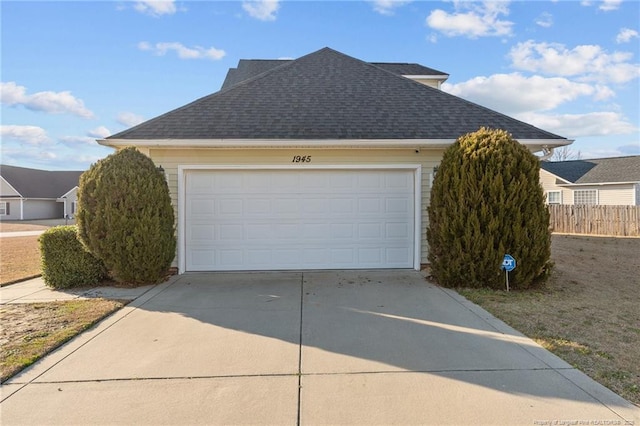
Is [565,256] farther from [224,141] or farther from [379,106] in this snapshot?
[224,141]

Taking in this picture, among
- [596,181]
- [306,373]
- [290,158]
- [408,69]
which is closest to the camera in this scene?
[306,373]

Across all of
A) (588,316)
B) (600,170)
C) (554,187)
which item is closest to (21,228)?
(588,316)

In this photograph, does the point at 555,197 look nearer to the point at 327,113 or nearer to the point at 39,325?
the point at 327,113

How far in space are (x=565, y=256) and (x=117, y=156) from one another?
11222 mm

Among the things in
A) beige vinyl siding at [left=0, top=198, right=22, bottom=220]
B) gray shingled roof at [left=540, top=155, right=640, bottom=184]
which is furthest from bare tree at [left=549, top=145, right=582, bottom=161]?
beige vinyl siding at [left=0, top=198, right=22, bottom=220]

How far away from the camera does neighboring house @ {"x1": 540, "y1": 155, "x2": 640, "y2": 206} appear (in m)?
21.3

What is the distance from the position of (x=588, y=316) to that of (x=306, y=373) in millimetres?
4072

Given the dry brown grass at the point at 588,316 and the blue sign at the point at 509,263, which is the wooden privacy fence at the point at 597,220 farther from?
the blue sign at the point at 509,263

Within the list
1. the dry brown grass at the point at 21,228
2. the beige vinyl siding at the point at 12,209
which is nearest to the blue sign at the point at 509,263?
the dry brown grass at the point at 21,228

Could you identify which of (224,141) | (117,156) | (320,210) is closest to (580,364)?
(320,210)

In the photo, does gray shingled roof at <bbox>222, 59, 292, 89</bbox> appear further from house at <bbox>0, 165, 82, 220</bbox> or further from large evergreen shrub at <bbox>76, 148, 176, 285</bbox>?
house at <bbox>0, 165, 82, 220</bbox>

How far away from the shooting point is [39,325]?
455 centimetres

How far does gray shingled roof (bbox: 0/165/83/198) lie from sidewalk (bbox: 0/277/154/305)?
1564 inches

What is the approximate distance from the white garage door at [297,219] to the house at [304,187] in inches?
0.8
